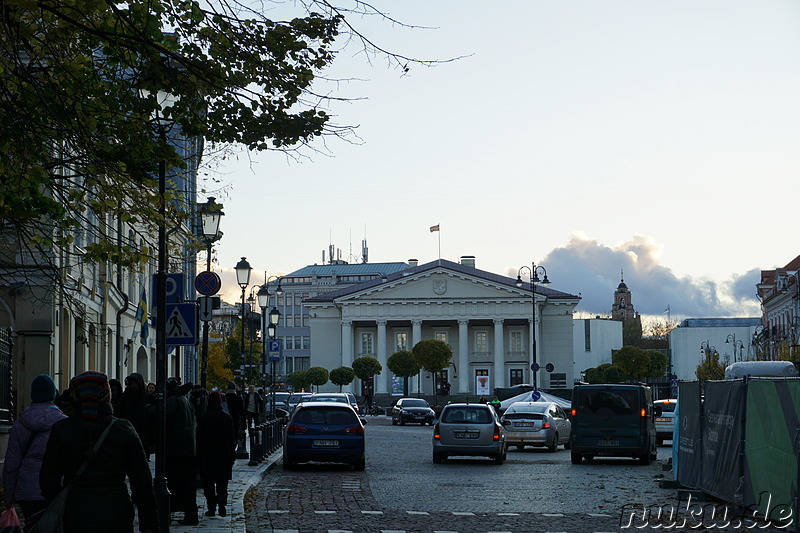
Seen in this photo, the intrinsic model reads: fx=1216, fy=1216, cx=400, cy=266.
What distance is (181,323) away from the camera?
680 inches

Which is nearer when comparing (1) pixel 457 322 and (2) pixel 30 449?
(2) pixel 30 449

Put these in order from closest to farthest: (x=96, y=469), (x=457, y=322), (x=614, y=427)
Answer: (x=96, y=469), (x=614, y=427), (x=457, y=322)

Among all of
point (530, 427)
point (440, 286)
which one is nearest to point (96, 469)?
point (530, 427)

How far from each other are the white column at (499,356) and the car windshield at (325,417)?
286 ft

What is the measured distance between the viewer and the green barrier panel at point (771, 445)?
15047 millimetres

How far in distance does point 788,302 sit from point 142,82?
9779 cm

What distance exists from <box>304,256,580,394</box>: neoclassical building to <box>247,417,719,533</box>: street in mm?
81686

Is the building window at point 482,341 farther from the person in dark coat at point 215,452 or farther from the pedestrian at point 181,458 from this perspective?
the pedestrian at point 181,458

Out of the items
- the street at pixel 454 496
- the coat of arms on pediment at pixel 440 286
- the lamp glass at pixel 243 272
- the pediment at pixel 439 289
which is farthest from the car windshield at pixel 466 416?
the coat of arms on pediment at pixel 440 286

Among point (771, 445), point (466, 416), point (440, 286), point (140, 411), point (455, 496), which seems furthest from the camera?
point (440, 286)

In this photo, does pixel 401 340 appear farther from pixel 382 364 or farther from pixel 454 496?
pixel 454 496

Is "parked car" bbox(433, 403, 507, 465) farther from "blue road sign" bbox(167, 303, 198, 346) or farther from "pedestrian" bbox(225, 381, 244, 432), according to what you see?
"blue road sign" bbox(167, 303, 198, 346)

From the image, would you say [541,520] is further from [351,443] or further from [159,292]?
[351,443]

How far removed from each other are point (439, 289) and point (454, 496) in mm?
93619
